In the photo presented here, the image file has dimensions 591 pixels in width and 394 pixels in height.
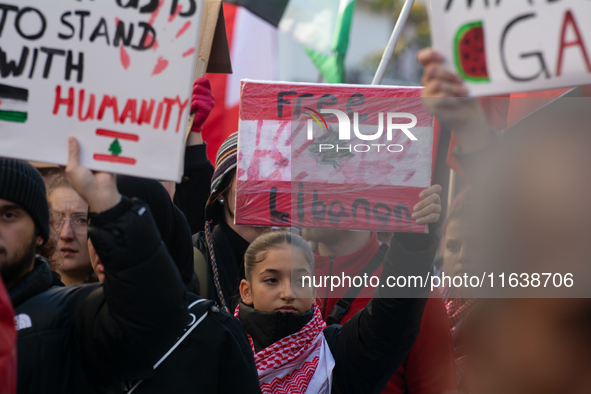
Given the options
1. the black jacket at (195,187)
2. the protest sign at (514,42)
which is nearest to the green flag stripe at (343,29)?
the black jacket at (195,187)

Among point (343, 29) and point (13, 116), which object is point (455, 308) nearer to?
point (13, 116)

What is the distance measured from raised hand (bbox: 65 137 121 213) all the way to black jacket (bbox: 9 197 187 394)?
0.03m

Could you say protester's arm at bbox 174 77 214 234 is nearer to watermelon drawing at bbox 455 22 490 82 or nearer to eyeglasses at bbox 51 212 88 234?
eyeglasses at bbox 51 212 88 234

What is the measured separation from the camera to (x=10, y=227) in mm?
1700

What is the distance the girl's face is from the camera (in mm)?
2396

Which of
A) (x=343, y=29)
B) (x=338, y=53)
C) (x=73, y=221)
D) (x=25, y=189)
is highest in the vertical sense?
(x=343, y=29)

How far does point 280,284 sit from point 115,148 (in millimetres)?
1064

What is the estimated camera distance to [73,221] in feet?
8.84

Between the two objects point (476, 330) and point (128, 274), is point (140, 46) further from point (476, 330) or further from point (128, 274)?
point (476, 330)

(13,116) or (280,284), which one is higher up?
(13,116)

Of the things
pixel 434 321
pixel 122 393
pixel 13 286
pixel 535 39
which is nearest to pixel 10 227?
pixel 13 286

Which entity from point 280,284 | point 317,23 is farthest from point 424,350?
point 317,23

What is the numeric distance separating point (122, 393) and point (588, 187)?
49.1 inches

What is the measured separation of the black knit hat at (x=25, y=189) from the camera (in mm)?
1708
